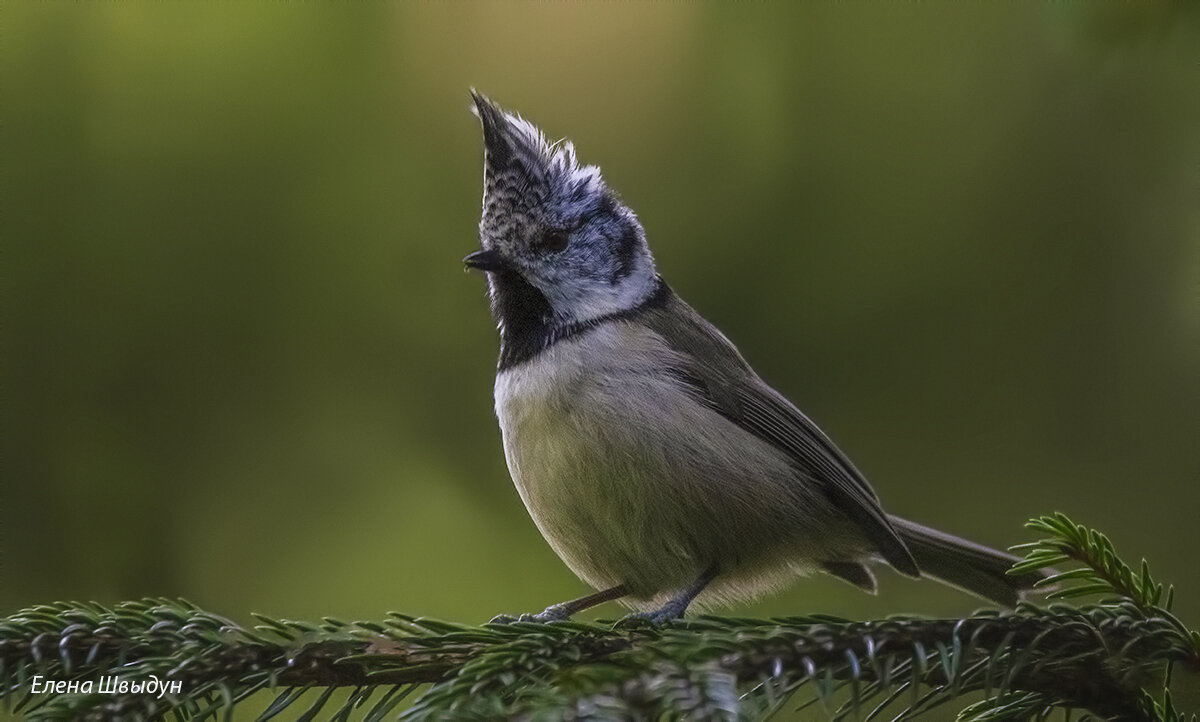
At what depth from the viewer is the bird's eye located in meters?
2.72

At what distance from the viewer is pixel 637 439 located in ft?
8.15

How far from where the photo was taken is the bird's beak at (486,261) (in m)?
2.61

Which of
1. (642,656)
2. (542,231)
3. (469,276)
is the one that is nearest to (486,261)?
(542,231)

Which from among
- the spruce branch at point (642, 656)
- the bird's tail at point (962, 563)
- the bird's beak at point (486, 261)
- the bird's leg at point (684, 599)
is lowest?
the bird's tail at point (962, 563)

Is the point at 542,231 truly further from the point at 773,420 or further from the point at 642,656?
the point at 642,656

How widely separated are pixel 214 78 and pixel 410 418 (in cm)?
120

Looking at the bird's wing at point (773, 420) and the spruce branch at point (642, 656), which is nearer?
the spruce branch at point (642, 656)

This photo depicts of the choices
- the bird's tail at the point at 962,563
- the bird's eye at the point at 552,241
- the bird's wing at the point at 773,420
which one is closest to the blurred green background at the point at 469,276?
the bird's tail at the point at 962,563

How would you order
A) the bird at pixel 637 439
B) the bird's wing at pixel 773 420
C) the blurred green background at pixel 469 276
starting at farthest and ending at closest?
the blurred green background at pixel 469 276, the bird's wing at pixel 773 420, the bird at pixel 637 439

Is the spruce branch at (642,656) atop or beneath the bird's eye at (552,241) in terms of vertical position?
beneath

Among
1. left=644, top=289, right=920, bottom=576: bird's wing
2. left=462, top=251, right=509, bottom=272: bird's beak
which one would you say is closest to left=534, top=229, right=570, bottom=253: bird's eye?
left=462, top=251, right=509, bottom=272: bird's beak

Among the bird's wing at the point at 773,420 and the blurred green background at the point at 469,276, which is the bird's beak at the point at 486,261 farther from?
the blurred green background at the point at 469,276

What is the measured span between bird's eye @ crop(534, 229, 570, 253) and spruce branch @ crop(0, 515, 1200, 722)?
3.90ft

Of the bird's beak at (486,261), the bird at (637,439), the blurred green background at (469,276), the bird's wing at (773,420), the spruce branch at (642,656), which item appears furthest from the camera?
the blurred green background at (469,276)
